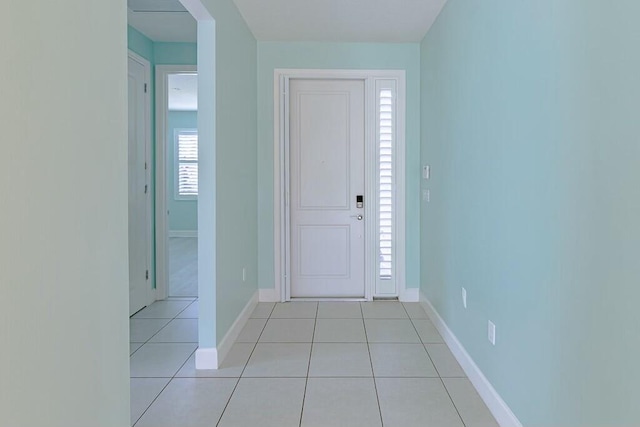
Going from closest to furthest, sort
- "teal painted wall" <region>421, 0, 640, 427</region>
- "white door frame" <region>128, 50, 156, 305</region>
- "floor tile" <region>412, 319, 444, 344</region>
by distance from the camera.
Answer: "teal painted wall" <region>421, 0, 640, 427</region>
"floor tile" <region>412, 319, 444, 344</region>
"white door frame" <region>128, 50, 156, 305</region>

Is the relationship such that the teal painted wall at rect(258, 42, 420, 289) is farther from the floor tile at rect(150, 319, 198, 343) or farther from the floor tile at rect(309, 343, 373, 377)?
the floor tile at rect(309, 343, 373, 377)

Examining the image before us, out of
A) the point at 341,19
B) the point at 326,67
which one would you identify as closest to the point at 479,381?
the point at 341,19

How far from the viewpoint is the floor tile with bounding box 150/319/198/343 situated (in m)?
3.32

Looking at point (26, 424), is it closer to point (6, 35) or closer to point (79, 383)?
point (79, 383)

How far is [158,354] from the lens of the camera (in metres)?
3.03

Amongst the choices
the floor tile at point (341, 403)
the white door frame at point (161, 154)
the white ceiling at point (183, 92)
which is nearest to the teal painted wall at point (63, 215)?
the floor tile at point (341, 403)

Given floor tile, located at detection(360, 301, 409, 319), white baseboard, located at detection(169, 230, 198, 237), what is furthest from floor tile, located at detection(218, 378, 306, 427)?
white baseboard, located at detection(169, 230, 198, 237)

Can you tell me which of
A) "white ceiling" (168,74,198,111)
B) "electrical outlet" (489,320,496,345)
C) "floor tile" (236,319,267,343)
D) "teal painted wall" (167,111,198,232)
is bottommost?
"floor tile" (236,319,267,343)

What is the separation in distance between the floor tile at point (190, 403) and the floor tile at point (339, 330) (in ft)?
3.04

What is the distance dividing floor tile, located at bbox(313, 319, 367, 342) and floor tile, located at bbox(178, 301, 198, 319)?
113cm

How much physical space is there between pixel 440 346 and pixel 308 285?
5.43 feet

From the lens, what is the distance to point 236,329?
333 cm

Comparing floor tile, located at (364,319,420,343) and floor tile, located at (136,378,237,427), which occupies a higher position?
floor tile, located at (364,319,420,343)

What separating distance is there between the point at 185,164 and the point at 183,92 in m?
2.45
